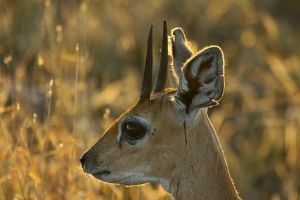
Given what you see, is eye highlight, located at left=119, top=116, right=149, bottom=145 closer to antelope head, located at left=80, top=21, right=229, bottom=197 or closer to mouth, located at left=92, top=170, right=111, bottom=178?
antelope head, located at left=80, top=21, right=229, bottom=197

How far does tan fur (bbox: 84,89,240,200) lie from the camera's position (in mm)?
6422

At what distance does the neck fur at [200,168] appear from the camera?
6.42 meters

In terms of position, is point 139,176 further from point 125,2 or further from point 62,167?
point 125,2

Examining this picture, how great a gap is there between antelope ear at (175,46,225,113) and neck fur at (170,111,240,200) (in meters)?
0.23

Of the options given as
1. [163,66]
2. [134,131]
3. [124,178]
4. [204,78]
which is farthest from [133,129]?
[204,78]

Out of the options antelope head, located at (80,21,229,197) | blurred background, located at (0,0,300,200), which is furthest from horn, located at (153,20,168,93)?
blurred background, located at (0,0,300,200)

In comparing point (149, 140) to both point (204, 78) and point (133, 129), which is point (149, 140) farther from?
point (204, 78)

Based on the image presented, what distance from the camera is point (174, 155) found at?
6.44m

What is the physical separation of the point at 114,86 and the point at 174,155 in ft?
19.6

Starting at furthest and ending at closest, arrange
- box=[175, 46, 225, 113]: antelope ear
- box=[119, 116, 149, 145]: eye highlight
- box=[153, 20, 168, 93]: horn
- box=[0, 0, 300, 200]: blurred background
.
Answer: box=[0, 0, 300, 200]: blurred background, box=[119, 116, 149, 145]: eye highlight, box=[153, 20, 168, 93]: horn, box=[175, 46, 225, 113]: antelope ear

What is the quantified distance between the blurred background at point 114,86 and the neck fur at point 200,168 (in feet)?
4.13

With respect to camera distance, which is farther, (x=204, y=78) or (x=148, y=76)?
(x=148, y=76)

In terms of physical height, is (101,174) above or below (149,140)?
below

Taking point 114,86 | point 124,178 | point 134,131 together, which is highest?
point 134,131
